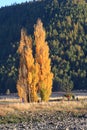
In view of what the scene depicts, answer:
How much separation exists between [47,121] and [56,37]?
97582 mm

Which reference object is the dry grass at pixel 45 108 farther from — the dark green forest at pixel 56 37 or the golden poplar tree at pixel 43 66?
the dark green forest at pixel 56 37

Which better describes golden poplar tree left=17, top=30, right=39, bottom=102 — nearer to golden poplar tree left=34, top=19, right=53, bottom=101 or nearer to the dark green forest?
golden poplar tree left=34, top=19, right=53, bottom=101

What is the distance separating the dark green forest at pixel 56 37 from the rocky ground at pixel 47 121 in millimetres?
67888

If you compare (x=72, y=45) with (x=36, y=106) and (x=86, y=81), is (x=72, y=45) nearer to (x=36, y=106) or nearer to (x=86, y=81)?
(x=86, y=81)

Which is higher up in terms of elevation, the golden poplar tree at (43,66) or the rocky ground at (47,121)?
the golden poplar tree at (43,66)

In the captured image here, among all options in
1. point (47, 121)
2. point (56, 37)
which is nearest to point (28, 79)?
point (47, 121)

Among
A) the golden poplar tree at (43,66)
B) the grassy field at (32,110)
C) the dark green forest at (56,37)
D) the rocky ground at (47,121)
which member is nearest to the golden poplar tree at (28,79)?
the golden poplar tree at (43,66)

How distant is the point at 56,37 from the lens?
12656cm

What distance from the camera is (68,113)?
33.9m

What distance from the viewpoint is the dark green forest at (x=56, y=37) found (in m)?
111

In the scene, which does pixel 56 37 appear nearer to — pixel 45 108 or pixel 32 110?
pixel 45 108

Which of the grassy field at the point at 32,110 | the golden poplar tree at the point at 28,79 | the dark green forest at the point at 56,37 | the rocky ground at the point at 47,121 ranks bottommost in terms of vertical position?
the rocky ground at the point at 47,121

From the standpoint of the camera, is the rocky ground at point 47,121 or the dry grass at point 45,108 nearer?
the rocky ground at point 47,121

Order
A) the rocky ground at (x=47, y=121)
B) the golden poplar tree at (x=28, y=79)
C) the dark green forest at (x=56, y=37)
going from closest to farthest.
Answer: the rocky ground at (x=47, y=121) < the golden poplar tree at (x=28, y=79) < the dark green forest at (x=56, y=37)
